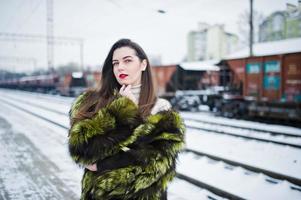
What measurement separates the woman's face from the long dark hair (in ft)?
0.12

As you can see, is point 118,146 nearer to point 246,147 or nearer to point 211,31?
point 246,147

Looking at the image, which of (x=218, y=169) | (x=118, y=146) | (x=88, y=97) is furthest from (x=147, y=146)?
(x=218, y=169)

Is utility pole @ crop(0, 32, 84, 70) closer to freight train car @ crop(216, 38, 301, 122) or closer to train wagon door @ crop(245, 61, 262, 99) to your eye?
freight train car @ crop(216, 38, 301, 122)

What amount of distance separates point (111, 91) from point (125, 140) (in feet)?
1.32

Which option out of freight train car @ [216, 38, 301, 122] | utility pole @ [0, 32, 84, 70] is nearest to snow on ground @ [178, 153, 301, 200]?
freight train car @ [216, 38, 301, 122]

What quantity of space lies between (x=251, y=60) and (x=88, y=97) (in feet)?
46.3

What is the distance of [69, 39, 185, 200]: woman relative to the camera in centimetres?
173

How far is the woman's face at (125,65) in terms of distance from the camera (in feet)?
6.27

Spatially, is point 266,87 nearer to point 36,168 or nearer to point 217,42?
point 36,168

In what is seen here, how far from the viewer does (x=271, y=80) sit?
13672 millimetres

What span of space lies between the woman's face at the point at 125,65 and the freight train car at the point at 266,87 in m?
11.6

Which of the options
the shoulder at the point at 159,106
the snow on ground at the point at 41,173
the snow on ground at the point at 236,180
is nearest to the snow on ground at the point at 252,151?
the snow on ground at the point at 236,180

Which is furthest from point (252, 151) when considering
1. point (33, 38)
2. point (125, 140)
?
point (33, 38)

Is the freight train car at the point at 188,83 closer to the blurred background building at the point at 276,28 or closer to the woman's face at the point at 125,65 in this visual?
the woman's face at the point at 125,65
